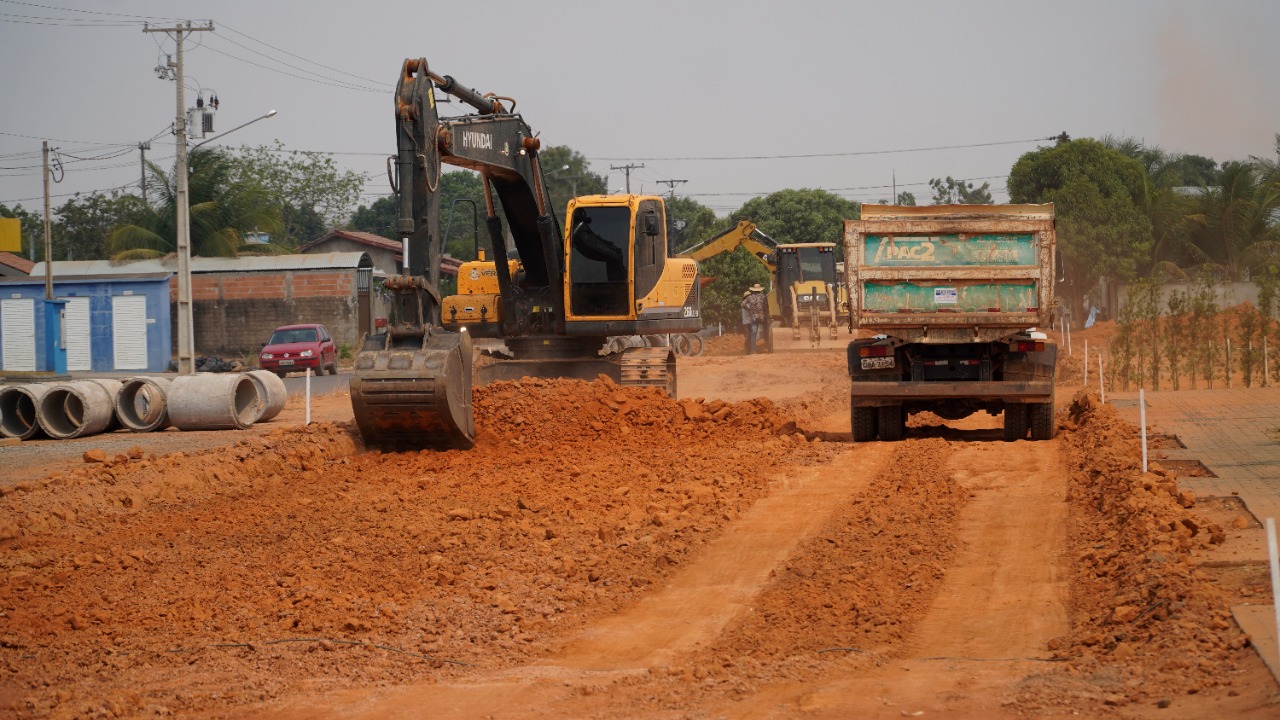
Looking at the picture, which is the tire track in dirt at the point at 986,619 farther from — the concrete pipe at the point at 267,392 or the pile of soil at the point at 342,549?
the concrete pipe at the point at 267,392

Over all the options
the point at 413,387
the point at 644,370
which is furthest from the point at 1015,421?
the point at 413,387

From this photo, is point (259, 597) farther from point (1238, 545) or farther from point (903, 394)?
point (903, 394)

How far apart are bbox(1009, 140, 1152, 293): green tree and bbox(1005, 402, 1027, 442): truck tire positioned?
121 feet

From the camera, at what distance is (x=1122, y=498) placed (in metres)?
10.7

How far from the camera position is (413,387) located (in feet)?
44.7

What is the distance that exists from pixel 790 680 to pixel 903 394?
30.7ft

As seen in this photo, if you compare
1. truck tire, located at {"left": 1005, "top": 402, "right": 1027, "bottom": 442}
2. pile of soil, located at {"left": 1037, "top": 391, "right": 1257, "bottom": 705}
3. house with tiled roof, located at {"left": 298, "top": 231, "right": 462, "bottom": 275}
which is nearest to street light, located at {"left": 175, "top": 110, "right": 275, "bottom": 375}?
truck tire, located at {"left": 1005, "top": 402, "right": 1027, "bottom": 442}

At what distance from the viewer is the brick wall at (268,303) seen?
4788 cm

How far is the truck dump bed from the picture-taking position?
610 inches

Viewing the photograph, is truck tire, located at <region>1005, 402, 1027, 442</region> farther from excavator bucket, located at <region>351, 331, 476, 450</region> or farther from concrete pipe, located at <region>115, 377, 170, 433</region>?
concrete pipe, located at <region>115, 377, 170, 433</region>

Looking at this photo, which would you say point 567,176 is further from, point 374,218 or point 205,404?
point 205,404

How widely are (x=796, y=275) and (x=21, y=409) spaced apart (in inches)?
1097

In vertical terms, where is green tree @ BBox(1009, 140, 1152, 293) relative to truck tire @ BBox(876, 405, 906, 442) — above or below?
above

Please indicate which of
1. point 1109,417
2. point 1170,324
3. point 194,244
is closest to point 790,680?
point 1109,417
